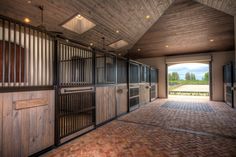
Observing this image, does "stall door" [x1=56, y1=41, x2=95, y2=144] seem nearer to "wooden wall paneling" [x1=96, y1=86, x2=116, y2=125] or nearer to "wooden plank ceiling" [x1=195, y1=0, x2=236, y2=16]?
"wooden wall paneling" [x1=96, y1=86, x2=116, y2=125]

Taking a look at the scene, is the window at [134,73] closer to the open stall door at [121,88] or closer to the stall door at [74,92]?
the open stall door at [121,88]

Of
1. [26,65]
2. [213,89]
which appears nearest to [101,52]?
[26,65]

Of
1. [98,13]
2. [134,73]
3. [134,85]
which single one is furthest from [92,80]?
[134,73]

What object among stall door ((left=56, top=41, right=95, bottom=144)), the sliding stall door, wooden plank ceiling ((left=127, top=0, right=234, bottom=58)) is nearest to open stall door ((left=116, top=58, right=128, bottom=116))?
the sliding stall door

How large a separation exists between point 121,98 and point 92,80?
5.52 feet

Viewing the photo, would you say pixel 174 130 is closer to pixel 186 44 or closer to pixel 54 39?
→ pixel 54 39

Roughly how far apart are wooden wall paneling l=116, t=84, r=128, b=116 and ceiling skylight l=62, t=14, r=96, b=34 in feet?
8.11

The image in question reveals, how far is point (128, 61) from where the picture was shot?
509 cm

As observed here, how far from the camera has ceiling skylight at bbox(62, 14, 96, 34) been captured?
14.0 feet

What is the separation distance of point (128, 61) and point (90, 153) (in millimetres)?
3656

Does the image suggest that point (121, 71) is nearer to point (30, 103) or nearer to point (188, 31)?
point (30, 103)

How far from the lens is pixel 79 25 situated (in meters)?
4.67

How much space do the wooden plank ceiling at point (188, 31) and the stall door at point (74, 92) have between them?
354 cm

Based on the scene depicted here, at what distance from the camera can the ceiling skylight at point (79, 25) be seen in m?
4.27
